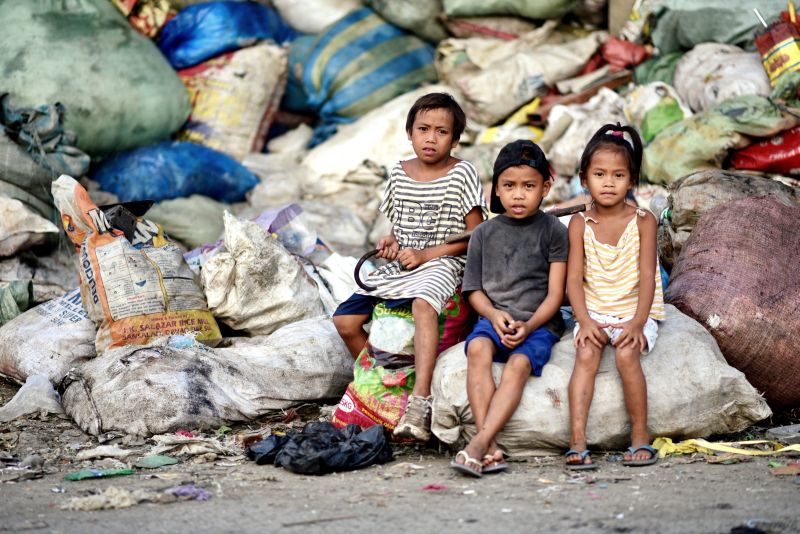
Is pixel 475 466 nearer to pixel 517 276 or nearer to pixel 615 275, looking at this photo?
pixel 517 276

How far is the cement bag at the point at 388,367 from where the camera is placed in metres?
3.39

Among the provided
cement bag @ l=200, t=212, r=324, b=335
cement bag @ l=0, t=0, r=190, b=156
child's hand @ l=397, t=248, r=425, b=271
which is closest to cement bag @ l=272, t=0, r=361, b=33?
cement bag @ l=0, t=0, r=190, b=156

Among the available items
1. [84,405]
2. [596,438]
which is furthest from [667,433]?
[84,405]

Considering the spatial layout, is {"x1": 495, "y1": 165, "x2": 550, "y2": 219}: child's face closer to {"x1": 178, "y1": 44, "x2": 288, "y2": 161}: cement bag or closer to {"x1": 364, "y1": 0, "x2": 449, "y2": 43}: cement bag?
{"x1": 178, "y1": 44, "x2": 288, "y2": 161}: cement bag

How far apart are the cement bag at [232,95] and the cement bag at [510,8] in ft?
3.60

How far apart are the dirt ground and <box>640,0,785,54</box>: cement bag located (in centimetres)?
305

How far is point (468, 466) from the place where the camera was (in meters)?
2.83

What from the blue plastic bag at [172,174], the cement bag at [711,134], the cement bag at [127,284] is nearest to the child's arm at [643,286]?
the cement bag at [711,134]

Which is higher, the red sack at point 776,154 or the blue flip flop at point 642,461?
the red sack at point 776,154

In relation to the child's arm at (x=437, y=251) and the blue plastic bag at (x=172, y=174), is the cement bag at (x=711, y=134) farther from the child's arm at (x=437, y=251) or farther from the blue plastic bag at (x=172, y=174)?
the blue plastic bag at (x=172, y=174)

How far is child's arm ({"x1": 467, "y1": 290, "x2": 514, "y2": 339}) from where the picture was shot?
10.4 ft

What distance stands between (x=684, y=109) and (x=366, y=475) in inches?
120

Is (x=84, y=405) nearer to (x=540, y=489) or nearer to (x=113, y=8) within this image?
(x=540, y=489)

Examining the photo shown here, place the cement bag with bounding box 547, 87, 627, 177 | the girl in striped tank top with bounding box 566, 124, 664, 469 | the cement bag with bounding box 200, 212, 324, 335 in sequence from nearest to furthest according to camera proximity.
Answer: the girl in striped tank top with bounding box 566, 124, 664, 469
the cement bag with bounding box 200, 212, 324, 335
the cement bag with bounding box 547, 87, 627, 177
